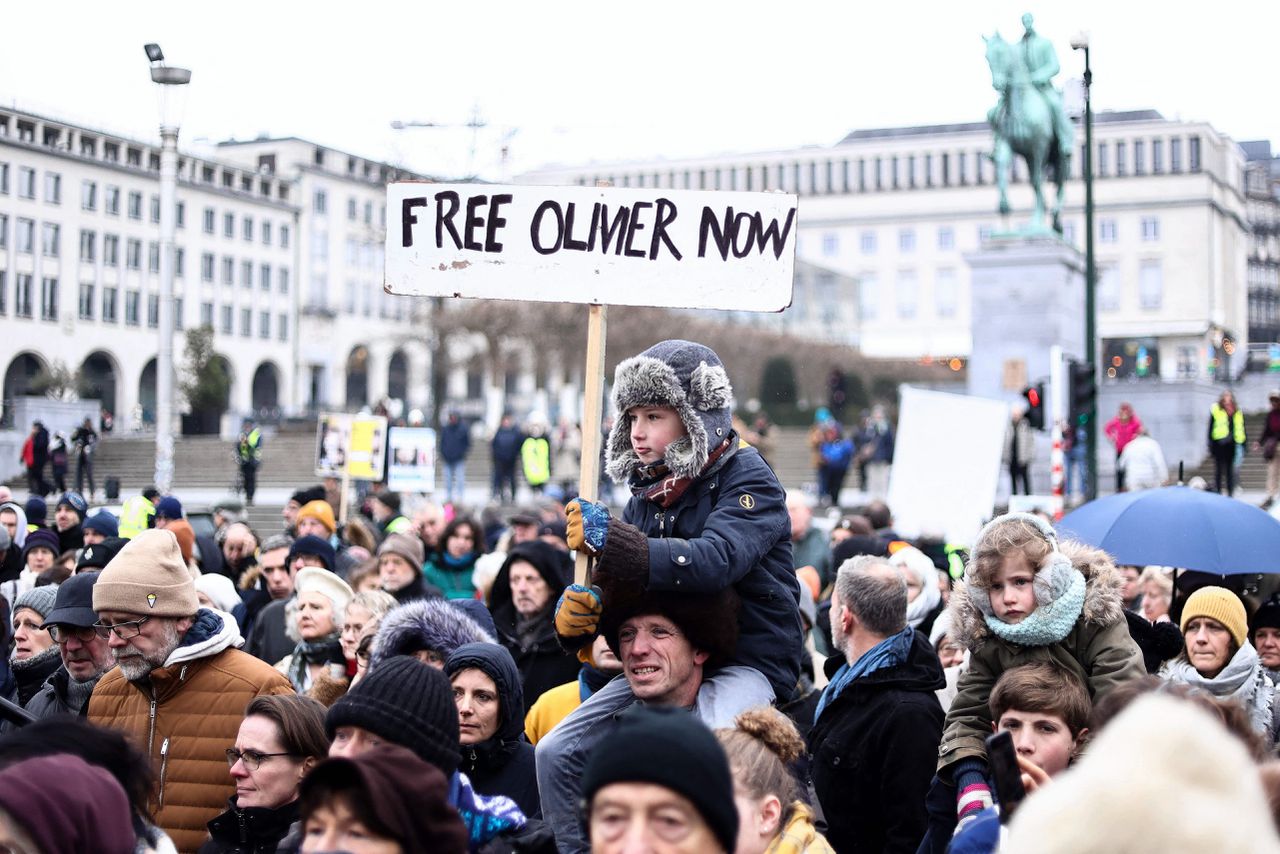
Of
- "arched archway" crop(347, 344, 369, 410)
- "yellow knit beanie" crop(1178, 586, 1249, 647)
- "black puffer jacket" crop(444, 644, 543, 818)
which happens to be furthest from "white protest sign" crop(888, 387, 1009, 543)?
"arched archway" crop(347, 344, 369, 410)

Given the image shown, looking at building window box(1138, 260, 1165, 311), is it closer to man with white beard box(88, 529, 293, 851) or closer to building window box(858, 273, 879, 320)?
building window box(858, 273, 879, 320)

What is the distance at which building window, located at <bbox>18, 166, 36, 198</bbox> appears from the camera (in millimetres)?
69375

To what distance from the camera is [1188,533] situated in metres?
7.15

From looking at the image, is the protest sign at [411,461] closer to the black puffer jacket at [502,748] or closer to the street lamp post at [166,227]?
the street lamp post at [166,227]

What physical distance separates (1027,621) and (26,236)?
239ft

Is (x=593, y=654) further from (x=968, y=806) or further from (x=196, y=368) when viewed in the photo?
(x=196, y=368)

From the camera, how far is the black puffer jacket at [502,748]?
506 cm

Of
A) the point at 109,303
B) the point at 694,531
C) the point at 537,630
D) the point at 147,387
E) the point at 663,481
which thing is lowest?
the point at 537,630

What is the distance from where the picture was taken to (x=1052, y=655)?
15.0 ft

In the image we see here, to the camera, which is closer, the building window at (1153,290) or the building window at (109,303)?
the building window at (109,303)

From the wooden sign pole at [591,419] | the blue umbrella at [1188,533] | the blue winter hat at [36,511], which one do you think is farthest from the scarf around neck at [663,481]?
the blue winter hat at [36,511]

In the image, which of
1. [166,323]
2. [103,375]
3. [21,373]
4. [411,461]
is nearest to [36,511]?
[411,461]

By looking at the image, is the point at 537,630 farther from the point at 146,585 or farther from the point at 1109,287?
the point at 1109,287

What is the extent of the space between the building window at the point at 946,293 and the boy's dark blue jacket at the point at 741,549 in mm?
98709
